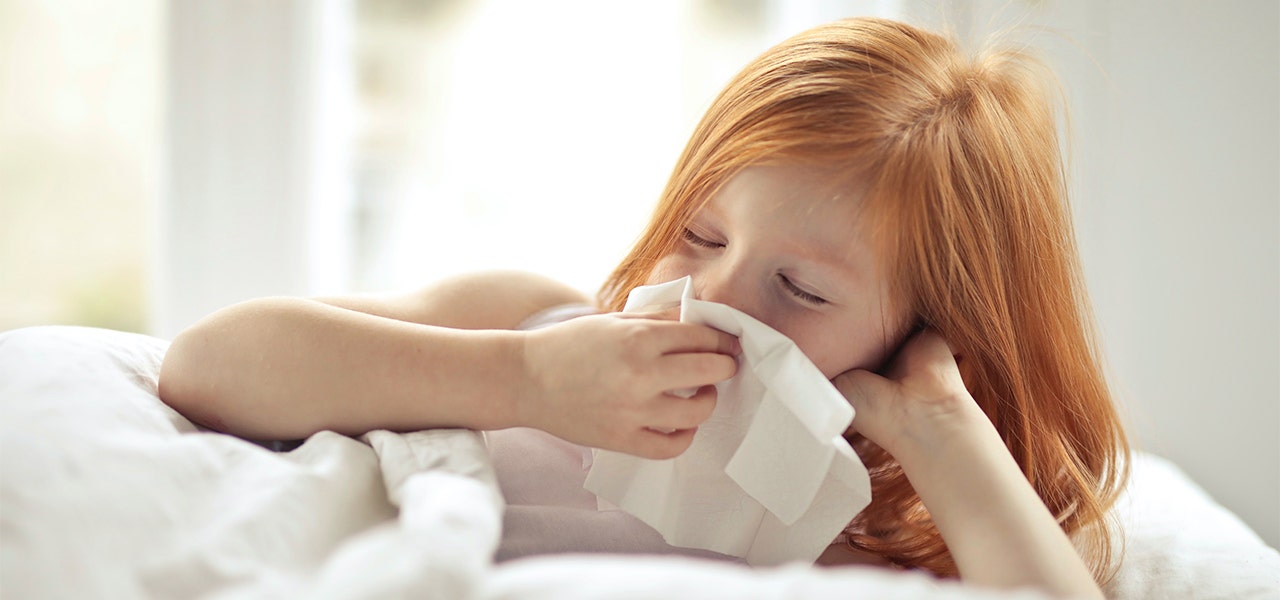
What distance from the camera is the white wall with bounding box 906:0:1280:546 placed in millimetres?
1468

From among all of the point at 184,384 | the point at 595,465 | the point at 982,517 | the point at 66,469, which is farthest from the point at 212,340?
the point at 982,517

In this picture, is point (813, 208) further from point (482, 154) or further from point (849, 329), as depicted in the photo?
point (482, 154)

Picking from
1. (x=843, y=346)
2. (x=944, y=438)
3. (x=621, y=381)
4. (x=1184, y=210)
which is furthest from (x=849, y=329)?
(x=1184, y=210)

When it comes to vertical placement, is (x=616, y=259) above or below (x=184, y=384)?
below

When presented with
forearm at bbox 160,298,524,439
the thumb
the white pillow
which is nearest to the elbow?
forearm at bbox 160,298,524,439

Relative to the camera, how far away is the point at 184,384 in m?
0.70

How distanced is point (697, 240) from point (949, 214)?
22cm

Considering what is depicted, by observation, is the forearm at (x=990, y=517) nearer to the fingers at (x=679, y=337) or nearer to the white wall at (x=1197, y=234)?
the fingers at (x=679, y=337)

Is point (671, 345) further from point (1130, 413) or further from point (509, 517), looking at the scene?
point (1130, 413)

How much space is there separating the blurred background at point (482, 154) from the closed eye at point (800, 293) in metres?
0.98

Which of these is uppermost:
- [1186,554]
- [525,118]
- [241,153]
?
[525,118]

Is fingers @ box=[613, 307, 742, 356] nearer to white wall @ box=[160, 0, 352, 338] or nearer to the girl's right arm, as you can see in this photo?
the girl's right arm

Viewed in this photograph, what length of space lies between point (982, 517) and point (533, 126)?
141 cm

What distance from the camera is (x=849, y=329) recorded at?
2.65 ft
